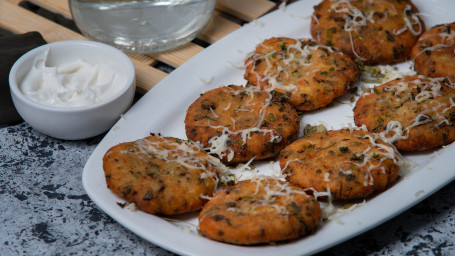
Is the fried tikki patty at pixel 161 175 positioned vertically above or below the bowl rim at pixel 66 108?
below

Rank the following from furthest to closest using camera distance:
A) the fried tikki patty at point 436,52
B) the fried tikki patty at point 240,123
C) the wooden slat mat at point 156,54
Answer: the wooden slat mat at point 156,54, the fried tikki patty at point 436,52, the fried tikki patty at point 240,123

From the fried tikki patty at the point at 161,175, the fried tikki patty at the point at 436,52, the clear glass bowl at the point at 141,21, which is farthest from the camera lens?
the clear glass bowl at the point at 141,21

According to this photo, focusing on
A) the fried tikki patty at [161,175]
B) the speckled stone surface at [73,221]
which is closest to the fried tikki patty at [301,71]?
the fried tikki patty at [161,175]

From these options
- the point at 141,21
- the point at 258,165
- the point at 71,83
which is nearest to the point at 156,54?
the point at 141,21

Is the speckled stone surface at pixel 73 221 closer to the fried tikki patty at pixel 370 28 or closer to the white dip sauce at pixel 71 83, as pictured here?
the white dip sauce at pixel 71 83

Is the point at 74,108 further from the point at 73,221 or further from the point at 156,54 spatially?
the point at 156,54
